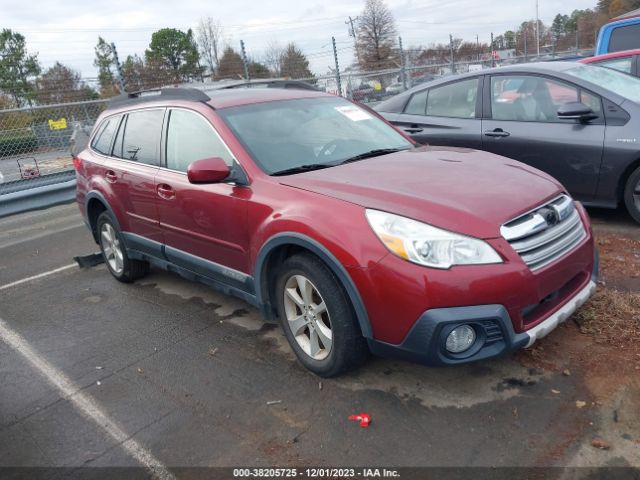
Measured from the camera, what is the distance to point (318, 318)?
10.3 ft

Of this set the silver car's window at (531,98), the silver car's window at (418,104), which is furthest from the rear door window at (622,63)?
the silver car's window at (418,104)

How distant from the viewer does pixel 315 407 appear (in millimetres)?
2992

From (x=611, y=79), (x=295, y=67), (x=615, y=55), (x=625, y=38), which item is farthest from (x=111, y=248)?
(x=295, y=67)

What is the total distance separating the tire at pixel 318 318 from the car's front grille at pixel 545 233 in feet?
3.03

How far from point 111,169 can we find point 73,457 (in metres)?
2.70

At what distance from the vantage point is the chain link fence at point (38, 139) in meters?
9.85

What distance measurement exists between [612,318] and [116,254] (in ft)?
13.9

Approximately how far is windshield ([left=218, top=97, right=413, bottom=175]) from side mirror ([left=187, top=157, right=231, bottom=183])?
0.25m

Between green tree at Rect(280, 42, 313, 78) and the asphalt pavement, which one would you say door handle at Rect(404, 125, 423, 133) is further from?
green tree at Rect(280, 42, 313, 78)

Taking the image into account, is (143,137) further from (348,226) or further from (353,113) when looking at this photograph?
(348,226)

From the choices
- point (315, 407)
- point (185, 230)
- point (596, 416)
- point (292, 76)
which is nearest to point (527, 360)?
point (596, 416)

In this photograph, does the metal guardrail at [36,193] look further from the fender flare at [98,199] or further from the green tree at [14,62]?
the green tree at [14,62]

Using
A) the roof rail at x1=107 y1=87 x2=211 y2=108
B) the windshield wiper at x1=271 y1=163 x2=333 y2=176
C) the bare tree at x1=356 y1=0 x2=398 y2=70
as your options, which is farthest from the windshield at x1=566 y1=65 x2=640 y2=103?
the bare tree at x1=356 y1=0 x2=398 y2=70

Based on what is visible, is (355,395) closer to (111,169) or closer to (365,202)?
(365,202)
